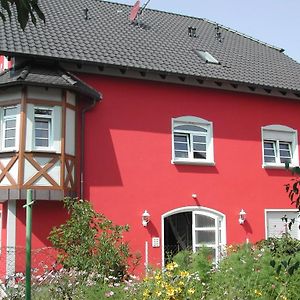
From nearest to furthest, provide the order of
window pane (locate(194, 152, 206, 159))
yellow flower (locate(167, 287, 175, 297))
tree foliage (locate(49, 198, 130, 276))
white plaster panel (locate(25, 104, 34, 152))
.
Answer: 1. yellow flower (locate(167, 287, 175, 297))
2. tree foliage (locate(49, 198, 130, 276))
3. white plaster panel (locate(25, 104, 34, 152))
4. window pane (locate(194, 152, 206, 159))

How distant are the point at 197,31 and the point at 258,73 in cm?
394

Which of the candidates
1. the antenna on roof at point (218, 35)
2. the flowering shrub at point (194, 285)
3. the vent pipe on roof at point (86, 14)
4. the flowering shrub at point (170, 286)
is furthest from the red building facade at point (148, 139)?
the flowering shrub at point (170, 286)

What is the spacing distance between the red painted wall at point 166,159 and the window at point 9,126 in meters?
2.02

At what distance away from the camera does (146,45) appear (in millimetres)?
16344

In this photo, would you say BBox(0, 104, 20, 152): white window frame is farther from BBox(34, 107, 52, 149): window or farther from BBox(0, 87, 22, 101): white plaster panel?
BBox(34, 107, 52, 149): window

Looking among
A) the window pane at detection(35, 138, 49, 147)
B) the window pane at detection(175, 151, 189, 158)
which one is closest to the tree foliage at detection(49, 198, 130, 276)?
the window pane at detection(35, 138, 49, 147)

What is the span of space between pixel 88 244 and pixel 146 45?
25.8 feet

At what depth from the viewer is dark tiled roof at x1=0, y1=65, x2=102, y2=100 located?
→ 40.4 ft

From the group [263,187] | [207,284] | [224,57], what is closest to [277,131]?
[263,187]

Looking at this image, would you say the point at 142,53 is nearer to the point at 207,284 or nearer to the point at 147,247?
the point at 147,247

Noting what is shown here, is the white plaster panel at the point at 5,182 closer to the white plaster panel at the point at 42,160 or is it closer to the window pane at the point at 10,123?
the white plaster panel at the point at 42,160

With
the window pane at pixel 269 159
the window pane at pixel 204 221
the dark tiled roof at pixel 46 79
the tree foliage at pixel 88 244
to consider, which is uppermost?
the dark tiled roof at pixel 46 79

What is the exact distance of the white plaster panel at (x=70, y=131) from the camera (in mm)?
12992

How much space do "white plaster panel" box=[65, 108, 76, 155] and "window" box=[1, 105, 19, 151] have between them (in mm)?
1284
